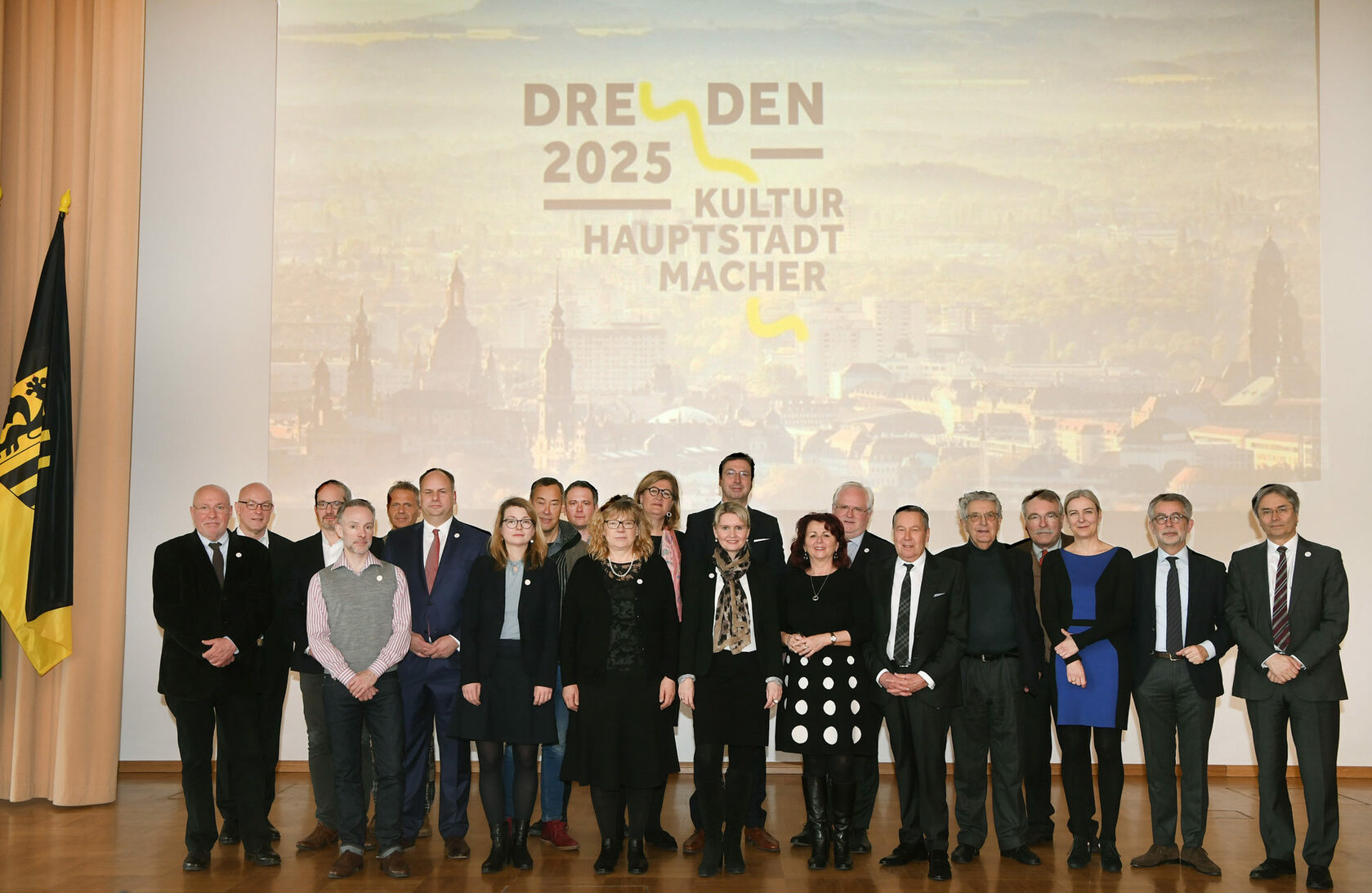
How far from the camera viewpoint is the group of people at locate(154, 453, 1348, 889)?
4.46m

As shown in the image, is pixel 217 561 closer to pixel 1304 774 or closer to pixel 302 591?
pixel 302 591

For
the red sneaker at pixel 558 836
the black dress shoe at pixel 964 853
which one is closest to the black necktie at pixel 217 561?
the red sneaker at pixel 558 836

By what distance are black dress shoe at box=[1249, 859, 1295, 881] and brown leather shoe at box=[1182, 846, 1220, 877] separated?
0.47 feet

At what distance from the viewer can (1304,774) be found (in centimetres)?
455

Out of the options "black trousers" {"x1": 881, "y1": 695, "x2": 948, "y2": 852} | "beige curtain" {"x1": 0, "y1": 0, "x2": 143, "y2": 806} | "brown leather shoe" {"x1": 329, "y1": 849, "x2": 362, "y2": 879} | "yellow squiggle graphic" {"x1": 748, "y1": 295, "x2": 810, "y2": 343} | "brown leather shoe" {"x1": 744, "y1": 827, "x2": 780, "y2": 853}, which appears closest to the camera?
"brown leather shoe" {"x1": 329, "y1": 849, "x2": 362, "y2": 879}

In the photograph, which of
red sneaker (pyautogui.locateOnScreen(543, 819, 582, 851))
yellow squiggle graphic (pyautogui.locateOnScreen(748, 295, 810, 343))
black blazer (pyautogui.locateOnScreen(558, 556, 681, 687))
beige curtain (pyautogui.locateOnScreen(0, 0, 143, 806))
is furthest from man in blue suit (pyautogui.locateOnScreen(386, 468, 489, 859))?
yellow squiggle graphic (pyautogui.locateOnScreen(748, 295, 810, 343))

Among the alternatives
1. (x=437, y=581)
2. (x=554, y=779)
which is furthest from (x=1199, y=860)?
(x=437, y=581)

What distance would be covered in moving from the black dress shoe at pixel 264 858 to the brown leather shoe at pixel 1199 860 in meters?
3.73

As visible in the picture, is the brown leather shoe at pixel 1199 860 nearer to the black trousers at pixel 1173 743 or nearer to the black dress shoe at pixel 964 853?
the black trousers at pixel 1173 743

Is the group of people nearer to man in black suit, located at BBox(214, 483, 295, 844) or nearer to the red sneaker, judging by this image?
man in black suit, located at BBox(214, 483, 295, 844)

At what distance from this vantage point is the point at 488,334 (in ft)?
23.0

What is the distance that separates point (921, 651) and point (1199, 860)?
1411mm

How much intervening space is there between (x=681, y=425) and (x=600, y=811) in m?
2.92

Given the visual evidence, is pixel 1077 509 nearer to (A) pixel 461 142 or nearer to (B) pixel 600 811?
(B) pixel 600 811
